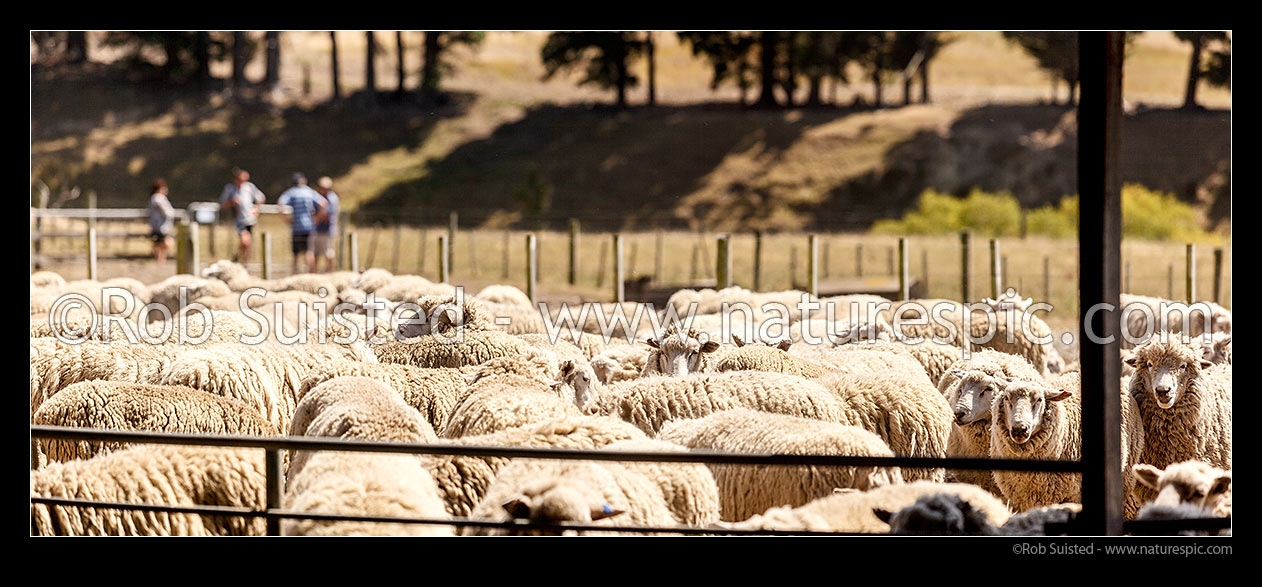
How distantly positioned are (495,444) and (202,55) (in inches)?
2189

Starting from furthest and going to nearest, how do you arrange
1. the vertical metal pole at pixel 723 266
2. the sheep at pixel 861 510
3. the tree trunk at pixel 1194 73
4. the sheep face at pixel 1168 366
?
the tree trunk at pixel 1194 73 → the vertical metal pole at pixel 723 266 → the sheep face at pixel 1168 366 → the sheep at pixel 861 510

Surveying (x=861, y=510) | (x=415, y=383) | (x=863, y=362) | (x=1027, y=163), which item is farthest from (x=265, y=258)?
(x=1027, y=163)

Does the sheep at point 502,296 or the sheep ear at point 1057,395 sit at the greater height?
the sheep at point 502,296

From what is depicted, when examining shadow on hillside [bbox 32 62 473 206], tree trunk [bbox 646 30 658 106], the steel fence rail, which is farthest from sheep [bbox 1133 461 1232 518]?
tree trunk [bbox 646 30 658 106]

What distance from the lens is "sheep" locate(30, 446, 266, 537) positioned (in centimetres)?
530

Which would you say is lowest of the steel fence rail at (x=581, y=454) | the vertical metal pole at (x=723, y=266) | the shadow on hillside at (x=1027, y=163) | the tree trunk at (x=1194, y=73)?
the steel fence rail at (x=581, y=454)

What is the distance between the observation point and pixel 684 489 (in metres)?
5.48

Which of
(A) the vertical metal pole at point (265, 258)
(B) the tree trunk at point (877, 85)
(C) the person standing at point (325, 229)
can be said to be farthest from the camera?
(B) the tree trunk at point (877, 85)

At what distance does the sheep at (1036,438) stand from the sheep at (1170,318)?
527 centimetres

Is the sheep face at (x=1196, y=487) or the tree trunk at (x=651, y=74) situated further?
the tree trunk at (x=651, y=74)

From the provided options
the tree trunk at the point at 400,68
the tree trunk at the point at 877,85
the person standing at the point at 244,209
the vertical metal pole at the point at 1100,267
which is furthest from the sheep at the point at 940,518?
the tree trunk at the point at 400,68

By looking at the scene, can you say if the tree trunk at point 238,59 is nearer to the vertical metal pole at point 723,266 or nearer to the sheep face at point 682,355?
the vertical metal pole at point 723,266

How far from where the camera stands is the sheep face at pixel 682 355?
8562 mm
